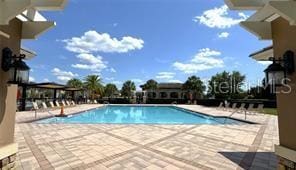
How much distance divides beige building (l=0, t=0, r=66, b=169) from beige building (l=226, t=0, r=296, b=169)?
2.62 meters

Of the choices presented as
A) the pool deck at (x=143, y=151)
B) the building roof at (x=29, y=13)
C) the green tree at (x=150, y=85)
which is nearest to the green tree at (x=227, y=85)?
the green tree at (x=150, y=85)

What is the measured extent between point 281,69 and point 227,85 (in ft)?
130

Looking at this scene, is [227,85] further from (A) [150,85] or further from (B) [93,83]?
(B) [93,83]

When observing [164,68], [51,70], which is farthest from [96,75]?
[164,68]

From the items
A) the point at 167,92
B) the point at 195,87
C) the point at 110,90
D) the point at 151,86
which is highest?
the point at 151,86

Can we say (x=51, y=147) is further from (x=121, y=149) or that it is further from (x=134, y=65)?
(x=134, y=65)

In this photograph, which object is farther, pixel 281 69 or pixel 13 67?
pixel 13 67

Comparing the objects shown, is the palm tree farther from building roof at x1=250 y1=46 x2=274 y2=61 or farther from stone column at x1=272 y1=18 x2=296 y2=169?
stone column at x1=272 y1=18 x2=296 y2=169

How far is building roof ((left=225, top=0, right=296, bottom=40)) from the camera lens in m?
2.56

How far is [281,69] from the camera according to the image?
114 inches

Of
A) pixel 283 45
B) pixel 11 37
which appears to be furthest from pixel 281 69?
pixel 11 37

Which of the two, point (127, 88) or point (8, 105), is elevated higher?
point (127, 88)

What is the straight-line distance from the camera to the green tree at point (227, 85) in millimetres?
38812

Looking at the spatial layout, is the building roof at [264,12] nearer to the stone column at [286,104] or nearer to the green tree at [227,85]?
the stone column at [286,104]
